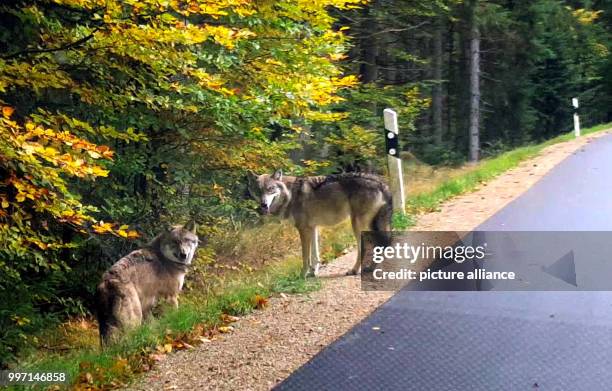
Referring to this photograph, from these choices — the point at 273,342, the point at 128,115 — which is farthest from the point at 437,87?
the point at 273,342

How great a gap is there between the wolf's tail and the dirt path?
588mm

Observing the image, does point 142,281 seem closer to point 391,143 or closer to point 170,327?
point 170,327

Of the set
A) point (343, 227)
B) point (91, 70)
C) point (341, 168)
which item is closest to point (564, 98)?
point (341, 168)

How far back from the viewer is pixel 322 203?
8.81m

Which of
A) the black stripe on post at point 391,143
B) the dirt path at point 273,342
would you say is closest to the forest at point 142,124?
the black stripe on post at point 391,143

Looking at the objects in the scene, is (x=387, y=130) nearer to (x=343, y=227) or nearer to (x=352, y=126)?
(x=343, y=227)

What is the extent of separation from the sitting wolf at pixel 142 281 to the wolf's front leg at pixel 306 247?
1419 mm

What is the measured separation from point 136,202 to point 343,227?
319 centimetres

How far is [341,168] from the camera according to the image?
676 inches

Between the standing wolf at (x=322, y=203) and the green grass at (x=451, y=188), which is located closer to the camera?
the standing wolf at (x=322, y=203)

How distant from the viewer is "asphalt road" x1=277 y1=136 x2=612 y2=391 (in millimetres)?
4938

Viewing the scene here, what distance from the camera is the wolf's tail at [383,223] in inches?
328

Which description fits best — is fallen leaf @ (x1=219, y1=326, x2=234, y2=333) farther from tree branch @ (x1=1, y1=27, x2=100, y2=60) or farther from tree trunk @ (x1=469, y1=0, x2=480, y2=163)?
tree trunk @ (x1=469, y1=0, x2=480, y2=163)

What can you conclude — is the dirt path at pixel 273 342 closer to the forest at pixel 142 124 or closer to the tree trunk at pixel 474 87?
the forest at pixel 142 124
